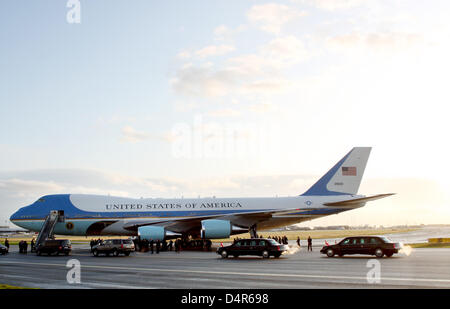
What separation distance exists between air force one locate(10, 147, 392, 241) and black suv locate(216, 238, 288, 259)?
30.9 ft

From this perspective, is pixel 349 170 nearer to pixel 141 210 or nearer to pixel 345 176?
pixel 345 176

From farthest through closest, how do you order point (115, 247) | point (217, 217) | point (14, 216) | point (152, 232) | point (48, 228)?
point (14, 216) < point (217, 217) < point (48, 228) < point (152, 232) < point (115, 247)

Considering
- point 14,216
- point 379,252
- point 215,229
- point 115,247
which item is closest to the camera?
point 379,252

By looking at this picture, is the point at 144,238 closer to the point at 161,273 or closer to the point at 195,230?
the point at 195,230

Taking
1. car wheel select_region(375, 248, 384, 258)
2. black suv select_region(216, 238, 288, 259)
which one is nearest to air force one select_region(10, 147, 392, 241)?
black suv select_region(216, 238, 288, 259)

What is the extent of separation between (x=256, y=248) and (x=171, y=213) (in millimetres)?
16019

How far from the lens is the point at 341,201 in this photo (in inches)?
1816

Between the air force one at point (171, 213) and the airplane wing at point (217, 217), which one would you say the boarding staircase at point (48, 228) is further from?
the airplane wing at point (217, 217)

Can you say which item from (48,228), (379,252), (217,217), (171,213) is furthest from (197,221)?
(379,252)

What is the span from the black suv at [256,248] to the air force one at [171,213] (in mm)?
9413

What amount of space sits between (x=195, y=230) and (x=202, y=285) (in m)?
29.0

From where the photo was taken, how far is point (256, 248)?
31672 mm
